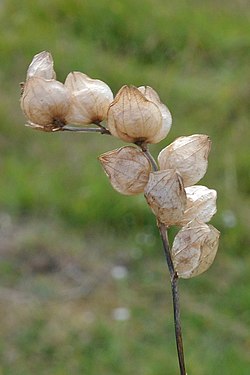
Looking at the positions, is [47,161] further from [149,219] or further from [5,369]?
[5,369]

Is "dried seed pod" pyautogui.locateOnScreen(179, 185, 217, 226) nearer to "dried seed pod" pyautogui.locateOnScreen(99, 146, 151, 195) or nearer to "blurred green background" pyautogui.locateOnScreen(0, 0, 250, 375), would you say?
"dried seed pod" pyautogui.locateOnScreen(99, 146, 151, 195)

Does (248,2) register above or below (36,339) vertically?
above

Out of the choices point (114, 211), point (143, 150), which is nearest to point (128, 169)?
point (143, 150)

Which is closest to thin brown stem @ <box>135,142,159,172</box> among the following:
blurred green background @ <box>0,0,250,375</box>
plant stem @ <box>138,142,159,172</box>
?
plant stem @ <box>138,142,159,172</box>

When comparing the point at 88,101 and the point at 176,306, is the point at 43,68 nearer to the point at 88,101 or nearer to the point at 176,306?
the point at 88,101

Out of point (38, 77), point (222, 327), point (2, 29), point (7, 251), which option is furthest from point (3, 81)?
point (38, 77)

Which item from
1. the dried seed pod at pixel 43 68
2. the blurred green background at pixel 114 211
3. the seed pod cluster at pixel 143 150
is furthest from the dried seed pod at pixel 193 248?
the blurred green background at pixel 114 211
